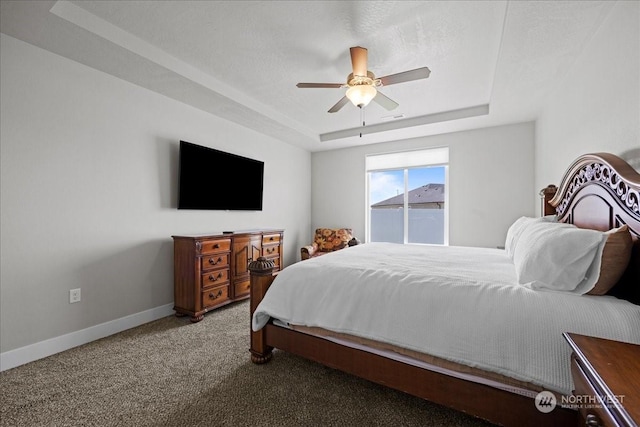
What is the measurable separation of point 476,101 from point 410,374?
3332 millimetres

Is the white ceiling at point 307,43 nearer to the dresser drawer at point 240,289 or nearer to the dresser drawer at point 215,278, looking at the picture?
the dresser drawer at point 215,278

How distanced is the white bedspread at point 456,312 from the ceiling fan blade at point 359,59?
1.57 m

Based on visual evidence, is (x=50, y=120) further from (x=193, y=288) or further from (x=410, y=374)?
(x=410, y=374)

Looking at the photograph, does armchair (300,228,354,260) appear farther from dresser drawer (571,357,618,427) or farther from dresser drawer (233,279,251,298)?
dresser drawer (571,357,618,427)

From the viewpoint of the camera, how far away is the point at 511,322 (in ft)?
3.82

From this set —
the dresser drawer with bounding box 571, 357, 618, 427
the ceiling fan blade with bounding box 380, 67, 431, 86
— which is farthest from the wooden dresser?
the dresser drawer with bounding box 571, 357, 618, 427

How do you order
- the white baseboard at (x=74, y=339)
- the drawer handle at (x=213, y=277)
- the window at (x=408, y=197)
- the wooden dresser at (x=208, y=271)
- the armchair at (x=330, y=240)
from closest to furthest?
1. the white baseboard at (x=74, y=339)
2. the wooden dresser at (x=208, y=271)
3. the drawer handle at (x=213, y=277)
4. the window at (x=408, y=197)
5. the armchair at (x=330, y=240)

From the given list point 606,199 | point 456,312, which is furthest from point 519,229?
point 456,312

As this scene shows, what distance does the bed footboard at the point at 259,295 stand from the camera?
1.92 meters

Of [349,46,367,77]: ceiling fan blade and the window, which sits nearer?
[349,46,367,77]: ceiling fan blade

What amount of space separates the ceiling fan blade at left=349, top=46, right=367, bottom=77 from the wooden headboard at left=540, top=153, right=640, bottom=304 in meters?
1.66

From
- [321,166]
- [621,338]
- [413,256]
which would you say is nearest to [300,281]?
[413,256]

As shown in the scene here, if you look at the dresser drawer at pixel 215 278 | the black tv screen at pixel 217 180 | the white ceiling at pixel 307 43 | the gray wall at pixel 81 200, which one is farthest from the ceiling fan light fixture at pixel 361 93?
the dresser drawer at pixel 215 278

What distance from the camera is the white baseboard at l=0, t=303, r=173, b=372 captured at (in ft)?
6.36
